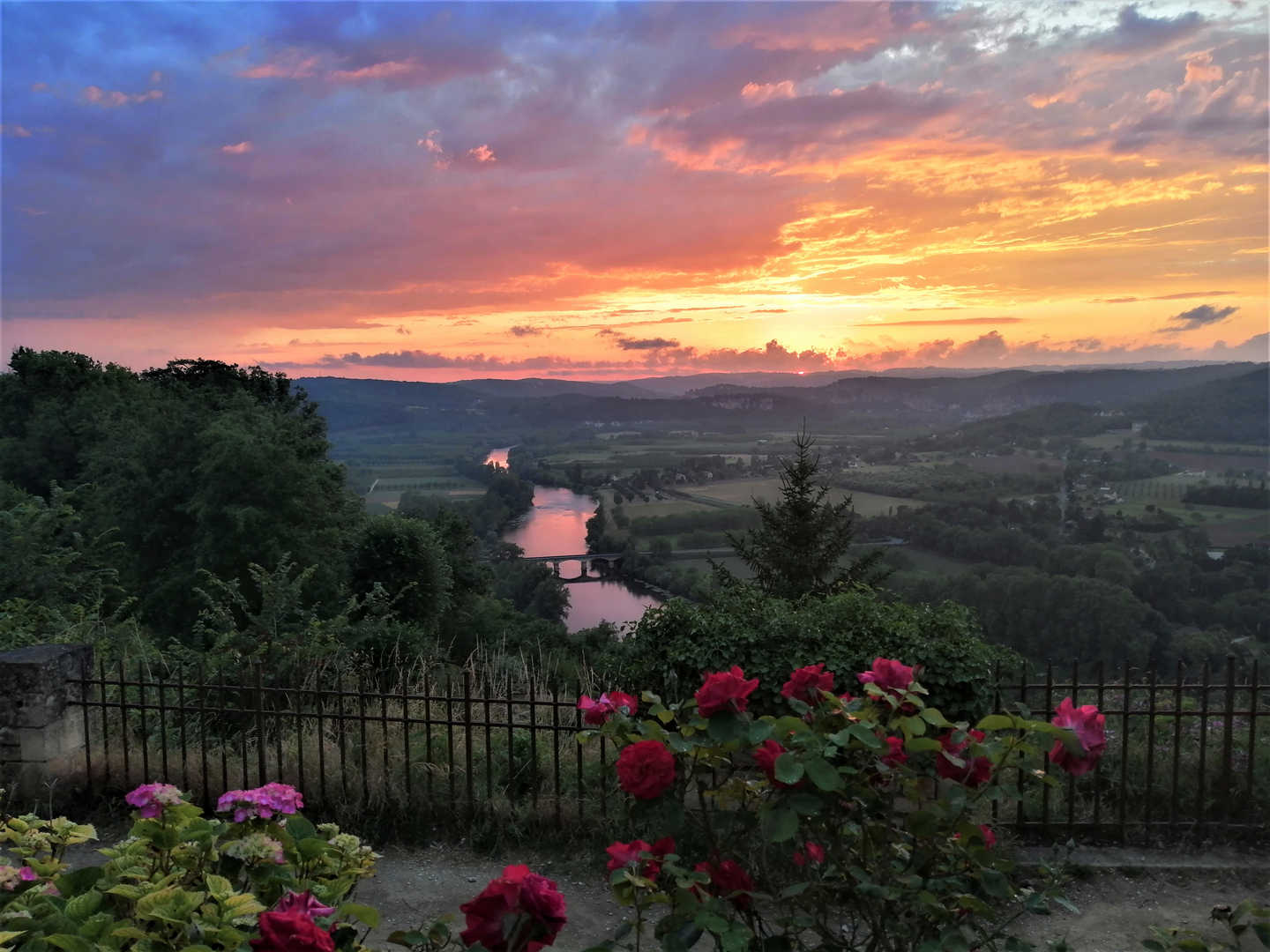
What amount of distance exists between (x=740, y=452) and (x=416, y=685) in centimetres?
8419

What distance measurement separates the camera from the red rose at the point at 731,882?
2.28m

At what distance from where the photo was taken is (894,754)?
7.41 ft

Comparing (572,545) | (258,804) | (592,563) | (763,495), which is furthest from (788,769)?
(572,545)

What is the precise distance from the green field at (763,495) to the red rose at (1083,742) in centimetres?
4434

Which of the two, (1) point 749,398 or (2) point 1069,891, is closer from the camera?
(2) point 1069,891

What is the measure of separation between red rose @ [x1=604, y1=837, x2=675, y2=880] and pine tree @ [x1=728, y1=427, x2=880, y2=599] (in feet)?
63.9

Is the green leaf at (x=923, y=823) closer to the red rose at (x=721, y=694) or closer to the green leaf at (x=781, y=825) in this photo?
the green leaf at (x=781, y=825)

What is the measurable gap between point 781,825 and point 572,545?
208 feet

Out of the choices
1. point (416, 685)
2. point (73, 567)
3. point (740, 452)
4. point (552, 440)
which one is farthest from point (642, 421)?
point (416, 685)

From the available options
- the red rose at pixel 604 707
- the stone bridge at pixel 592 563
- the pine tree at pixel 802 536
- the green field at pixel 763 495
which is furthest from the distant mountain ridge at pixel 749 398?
the red rose at pixel 604 707

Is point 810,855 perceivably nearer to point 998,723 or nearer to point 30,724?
point 998,723

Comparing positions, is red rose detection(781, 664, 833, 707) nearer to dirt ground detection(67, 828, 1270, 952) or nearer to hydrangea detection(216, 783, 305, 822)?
hydrangea detection(216, 783, 305, 822)

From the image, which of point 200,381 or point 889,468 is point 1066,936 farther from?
point 889,468

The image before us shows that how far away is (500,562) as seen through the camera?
51094mm
